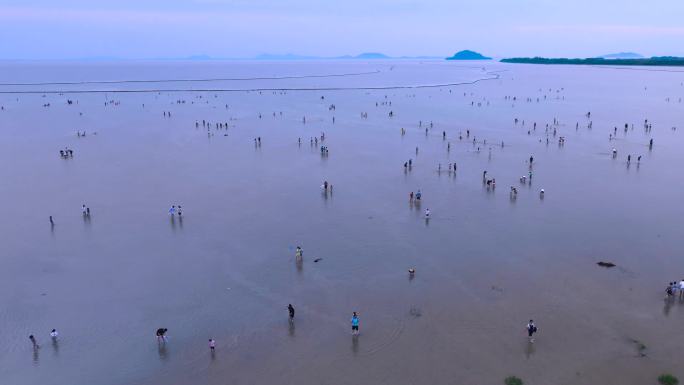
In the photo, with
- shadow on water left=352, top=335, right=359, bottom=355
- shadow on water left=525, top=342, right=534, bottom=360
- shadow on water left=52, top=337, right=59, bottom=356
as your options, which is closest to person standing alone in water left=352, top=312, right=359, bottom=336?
shadow on water left=352, top=335, right=359, bottom=355

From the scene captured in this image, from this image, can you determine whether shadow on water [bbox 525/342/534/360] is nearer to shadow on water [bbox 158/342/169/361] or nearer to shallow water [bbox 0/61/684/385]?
shallow water [bbox 0/61/684/385]

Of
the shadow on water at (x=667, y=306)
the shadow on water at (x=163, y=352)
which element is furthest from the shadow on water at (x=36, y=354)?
the shadow on water at (x=667, y=306)

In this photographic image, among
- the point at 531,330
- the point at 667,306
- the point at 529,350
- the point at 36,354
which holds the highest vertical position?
the point at 531,330

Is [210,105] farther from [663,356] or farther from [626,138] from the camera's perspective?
[663,356]

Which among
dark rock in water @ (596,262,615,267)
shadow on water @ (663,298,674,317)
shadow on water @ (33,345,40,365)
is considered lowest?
shadow on water @ (33,345,40,365)

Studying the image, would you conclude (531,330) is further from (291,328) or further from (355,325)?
(291,328)

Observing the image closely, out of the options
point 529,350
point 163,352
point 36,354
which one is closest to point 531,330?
point 529,350

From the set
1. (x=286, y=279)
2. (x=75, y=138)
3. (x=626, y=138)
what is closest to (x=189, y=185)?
(x=286, y=279)

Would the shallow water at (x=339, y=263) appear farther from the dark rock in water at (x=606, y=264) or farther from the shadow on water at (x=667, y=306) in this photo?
the dark rock in water at (x=606, y=264)
